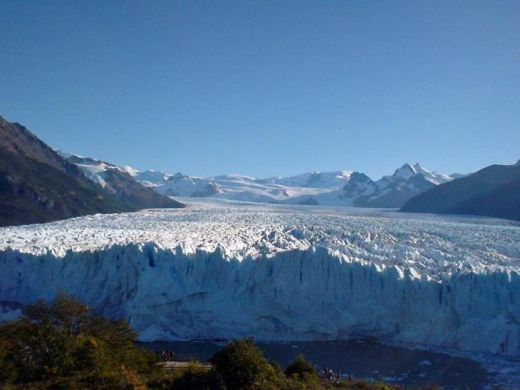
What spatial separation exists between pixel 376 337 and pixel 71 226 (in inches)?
558

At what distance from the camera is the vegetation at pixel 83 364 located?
7.24m

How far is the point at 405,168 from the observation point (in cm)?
8650

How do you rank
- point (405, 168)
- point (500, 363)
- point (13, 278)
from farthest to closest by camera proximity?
point (405, 168) < point (13, 278) < point (500, 363)

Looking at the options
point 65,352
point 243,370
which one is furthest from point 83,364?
point 243,370

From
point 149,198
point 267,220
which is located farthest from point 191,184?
point 267,220

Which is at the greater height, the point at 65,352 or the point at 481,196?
the point at 481,196

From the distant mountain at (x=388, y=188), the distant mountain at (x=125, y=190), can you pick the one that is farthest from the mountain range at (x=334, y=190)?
the distant mountain at (x=125, y=190)

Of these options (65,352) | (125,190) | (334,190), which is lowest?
(65,352)

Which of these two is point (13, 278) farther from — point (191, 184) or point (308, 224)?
point (191, 184)

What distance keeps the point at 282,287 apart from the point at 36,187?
24.2 meters

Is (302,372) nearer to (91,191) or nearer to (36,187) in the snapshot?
(36,187)

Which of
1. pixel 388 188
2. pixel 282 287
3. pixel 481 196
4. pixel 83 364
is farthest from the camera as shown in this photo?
pixel 388 188

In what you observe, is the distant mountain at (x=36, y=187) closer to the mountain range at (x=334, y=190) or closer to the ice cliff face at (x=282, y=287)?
the mountain range at (x=334, y=190)

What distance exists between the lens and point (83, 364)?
752cm
